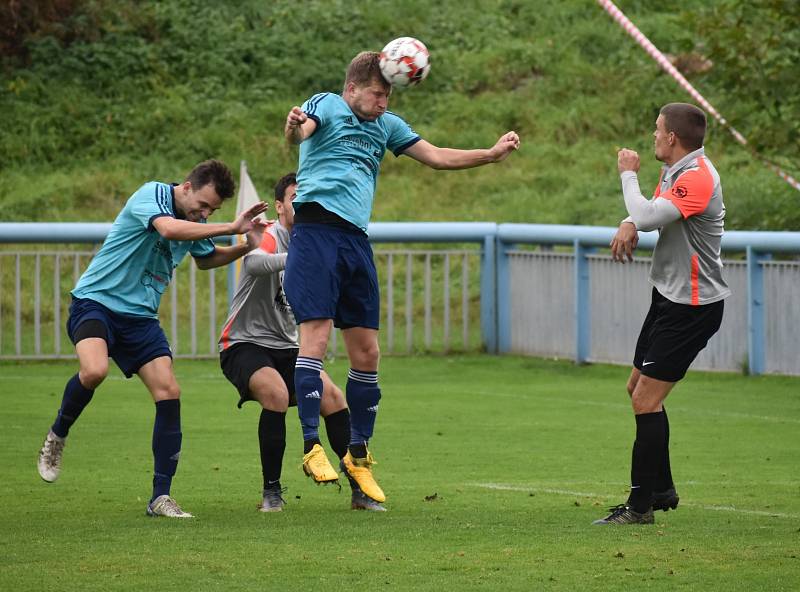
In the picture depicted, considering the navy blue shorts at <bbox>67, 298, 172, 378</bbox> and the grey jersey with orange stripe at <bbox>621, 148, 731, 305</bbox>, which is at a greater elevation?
the grey jersey with orange stripe at <bbox>621, 148, 731, 305</bbox>

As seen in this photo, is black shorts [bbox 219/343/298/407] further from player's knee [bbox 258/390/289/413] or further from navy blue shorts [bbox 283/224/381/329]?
navy blue shorts [bbox 283/224/381/329]

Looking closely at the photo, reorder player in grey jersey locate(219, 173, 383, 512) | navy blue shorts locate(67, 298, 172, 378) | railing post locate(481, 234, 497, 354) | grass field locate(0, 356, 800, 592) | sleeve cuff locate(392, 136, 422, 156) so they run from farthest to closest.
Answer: railing post locate(481, 234, 497, 354)
sleeve cuff locate(392, 136, 422, 156)
player in grey jersey locate(219, 173, 383, 512)
navy blue shorts locate(67, 298, 172, 378)
grass field locate(0, 356, 800, 592)

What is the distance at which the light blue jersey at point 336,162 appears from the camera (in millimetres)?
8477

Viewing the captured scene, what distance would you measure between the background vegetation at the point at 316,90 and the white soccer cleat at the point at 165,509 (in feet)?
46.2

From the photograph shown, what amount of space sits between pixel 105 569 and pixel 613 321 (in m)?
11.0

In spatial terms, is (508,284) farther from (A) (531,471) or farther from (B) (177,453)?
(B) (177,453)

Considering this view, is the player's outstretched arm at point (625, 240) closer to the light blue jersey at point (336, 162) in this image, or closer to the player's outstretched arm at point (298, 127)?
the light blue jersey at point (336, 162)

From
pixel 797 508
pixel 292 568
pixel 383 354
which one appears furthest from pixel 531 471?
pixel 383 354

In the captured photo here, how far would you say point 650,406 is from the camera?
820 cm

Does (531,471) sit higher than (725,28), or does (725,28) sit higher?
(725,28)

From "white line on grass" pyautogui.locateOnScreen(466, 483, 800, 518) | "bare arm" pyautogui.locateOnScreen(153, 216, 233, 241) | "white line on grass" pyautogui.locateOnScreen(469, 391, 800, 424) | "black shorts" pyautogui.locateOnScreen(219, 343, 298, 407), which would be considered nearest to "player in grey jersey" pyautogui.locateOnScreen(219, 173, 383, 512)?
"black shorts" pyautogui.locateOnScreen(219, 343, 298, 407)

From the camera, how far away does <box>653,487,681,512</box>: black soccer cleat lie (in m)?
8.34

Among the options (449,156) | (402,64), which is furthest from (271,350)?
(402,64)

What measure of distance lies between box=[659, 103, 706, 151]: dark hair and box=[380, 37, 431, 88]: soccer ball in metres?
1.33
